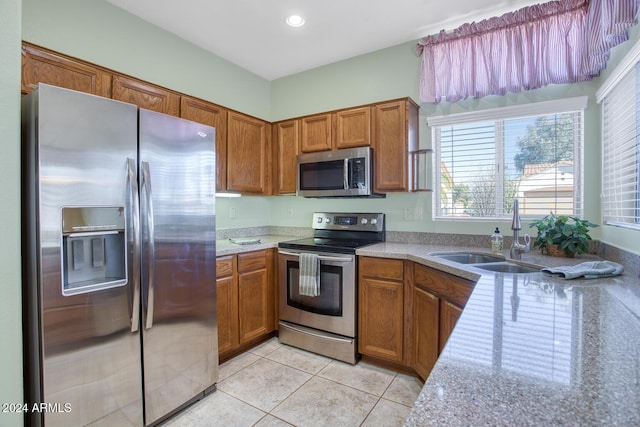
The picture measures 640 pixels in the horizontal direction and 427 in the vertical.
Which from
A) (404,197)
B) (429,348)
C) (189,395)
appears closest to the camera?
(189,395)

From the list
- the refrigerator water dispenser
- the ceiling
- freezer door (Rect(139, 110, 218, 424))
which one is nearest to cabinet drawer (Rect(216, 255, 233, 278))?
freezer door (Rect(139, 110, 218, 424))

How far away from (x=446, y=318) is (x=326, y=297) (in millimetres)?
991

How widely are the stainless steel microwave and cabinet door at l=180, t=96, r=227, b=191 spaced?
2.42 feet

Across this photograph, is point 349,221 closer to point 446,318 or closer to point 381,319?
point 381,319

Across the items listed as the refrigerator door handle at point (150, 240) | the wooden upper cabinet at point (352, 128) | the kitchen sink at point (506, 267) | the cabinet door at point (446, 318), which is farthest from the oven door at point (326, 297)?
the refrigerator door handle at point (150, 240)

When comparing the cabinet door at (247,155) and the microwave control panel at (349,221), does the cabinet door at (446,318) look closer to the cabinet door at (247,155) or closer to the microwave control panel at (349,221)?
the microwave control panel at (349,221)

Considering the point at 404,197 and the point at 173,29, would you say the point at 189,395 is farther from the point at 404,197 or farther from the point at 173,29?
the point at 173,29

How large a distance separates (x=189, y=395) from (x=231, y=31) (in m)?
2.77

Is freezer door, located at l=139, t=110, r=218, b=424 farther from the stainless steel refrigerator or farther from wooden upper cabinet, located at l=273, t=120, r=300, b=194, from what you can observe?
wooden upper cabinet, located at l=273, t=120, r=300, b=194

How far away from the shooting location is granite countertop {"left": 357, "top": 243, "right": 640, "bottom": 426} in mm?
502

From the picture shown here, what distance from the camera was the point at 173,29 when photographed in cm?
259

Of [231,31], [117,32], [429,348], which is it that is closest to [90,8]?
[117,32]

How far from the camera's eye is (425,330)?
2133 millimetres

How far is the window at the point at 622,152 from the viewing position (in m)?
1.62
